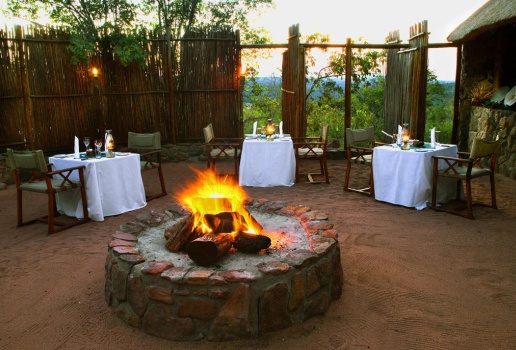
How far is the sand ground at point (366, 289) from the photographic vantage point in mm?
2516

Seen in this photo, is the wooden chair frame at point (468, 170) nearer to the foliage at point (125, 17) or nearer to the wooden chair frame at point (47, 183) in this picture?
the wooden chair frame at point (47, 183)

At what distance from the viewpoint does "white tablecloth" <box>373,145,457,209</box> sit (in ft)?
16.9

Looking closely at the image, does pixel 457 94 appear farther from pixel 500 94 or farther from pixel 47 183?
pixel 47 183

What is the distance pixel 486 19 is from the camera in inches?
283

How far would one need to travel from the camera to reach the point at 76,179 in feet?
16.3

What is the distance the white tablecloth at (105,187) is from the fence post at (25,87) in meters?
2.40

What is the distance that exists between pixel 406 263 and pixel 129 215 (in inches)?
123

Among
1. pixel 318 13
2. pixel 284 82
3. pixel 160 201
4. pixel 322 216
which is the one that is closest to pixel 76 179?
pixel 160 201

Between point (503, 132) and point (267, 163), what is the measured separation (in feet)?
12.6

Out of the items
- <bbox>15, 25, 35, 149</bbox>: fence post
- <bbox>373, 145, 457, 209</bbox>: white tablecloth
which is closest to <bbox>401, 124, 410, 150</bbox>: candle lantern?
<bbox>373, 145, 457, 209</bbox>: white tablecloth

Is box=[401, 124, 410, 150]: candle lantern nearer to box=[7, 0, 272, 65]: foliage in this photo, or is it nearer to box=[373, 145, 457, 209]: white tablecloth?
box=[373, 145, 457, 209]: white tablecloth

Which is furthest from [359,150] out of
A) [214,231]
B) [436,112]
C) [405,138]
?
[436,112]

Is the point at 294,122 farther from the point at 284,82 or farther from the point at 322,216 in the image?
the point at 322,216

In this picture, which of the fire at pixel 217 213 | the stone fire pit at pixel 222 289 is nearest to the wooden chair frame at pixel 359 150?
the fire at pixel 217 213
